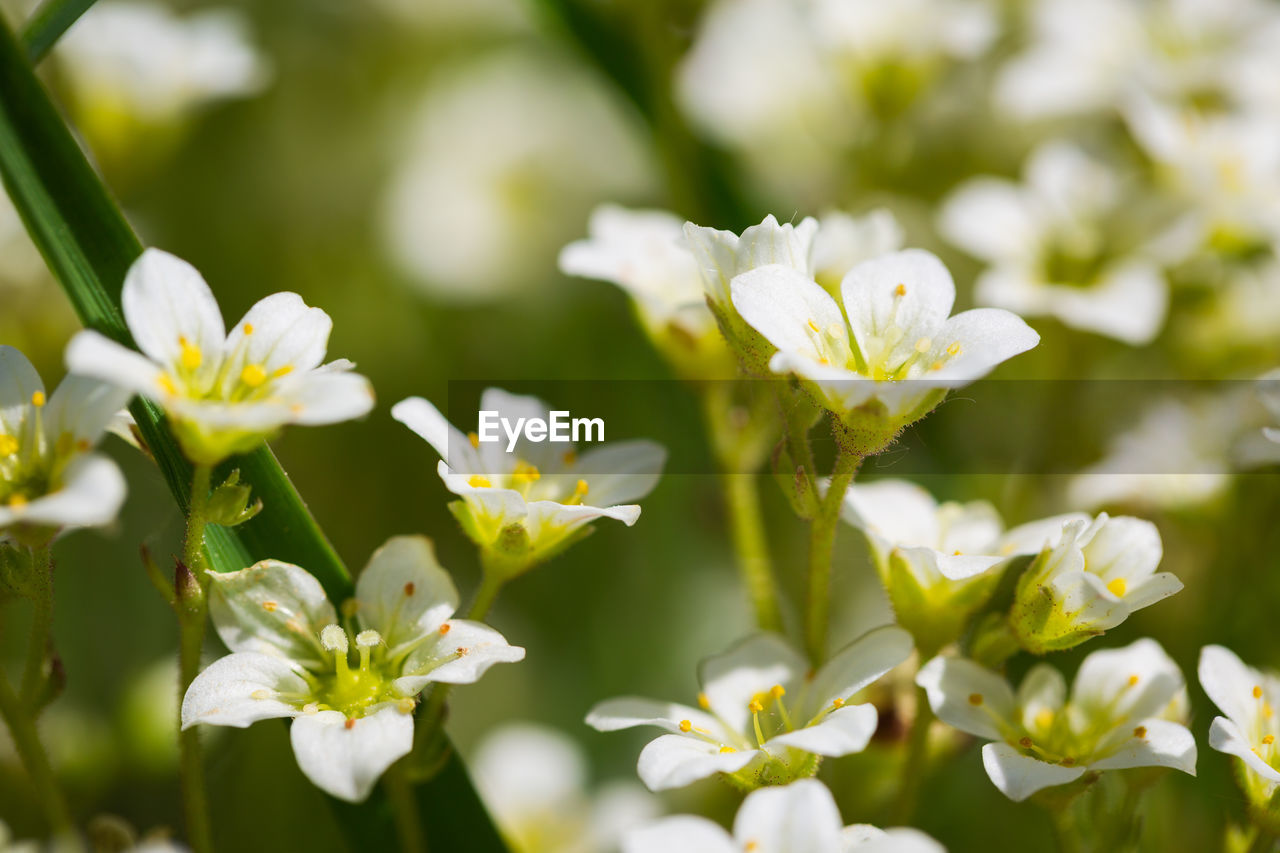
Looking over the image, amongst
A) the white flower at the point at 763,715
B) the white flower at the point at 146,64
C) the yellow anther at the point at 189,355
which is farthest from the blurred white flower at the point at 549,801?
the white flower at the point at 146,64

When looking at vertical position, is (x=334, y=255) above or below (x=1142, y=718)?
above

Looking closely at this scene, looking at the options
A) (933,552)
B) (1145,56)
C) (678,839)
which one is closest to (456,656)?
(678,839)

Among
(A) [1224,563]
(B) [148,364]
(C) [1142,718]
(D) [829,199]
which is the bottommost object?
(A) [1224,563]

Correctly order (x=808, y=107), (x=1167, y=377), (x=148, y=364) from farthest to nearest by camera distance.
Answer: (x=808, y=107) < (x=1167, y=377) < (x=148, y=364)

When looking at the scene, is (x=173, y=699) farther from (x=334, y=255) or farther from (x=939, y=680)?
(x=334, y=255)

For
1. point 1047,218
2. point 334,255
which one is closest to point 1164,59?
point 1047,218

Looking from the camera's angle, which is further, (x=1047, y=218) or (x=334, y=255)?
(x=334, y=255)

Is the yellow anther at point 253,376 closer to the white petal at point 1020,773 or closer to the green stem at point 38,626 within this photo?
the green stem at point 38,626

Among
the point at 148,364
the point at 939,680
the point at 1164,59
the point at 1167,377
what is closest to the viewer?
the point at 148,364
